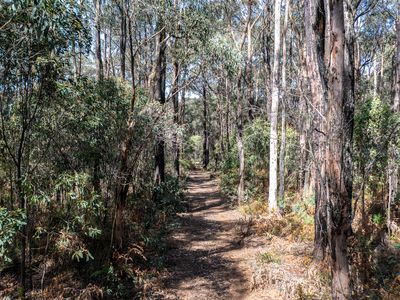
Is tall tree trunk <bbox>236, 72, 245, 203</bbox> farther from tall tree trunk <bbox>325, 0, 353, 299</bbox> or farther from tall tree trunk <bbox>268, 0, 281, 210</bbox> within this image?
tall tree trunk <bbox>325, 0, 353, 299</bbox>

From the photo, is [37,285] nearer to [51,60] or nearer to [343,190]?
[51,60]

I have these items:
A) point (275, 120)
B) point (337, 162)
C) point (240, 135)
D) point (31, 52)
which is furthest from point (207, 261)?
point (31, 52)

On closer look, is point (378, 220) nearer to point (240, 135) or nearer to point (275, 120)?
point (275, 120)

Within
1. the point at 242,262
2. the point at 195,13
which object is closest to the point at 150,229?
the point at 242,262

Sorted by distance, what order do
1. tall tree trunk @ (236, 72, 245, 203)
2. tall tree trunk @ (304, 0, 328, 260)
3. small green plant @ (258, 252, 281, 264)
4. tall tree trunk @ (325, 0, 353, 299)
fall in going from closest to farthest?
tall tree trunk @ (325, 0, 353, 299) < tall tree trunk @ (304, 0, 328, 260) < small green plant @ (258, 252, 281, 264) < tall tree trunk @ (236, 72, 245, 203)

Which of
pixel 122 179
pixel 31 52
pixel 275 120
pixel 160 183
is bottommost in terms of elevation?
pixel 160 183

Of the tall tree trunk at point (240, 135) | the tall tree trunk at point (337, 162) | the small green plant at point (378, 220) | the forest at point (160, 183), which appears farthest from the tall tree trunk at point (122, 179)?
the small green plant at point (378, 220)

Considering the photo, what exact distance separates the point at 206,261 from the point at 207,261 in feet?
0.08

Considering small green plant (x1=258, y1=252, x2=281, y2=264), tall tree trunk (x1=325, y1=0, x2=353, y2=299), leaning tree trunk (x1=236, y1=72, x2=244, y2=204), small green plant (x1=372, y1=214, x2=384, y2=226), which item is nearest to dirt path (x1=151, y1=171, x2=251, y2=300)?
small green plant (x1=258, y1=252, x2=281, y2=264)

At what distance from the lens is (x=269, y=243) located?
809cm

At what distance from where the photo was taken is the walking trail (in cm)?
614

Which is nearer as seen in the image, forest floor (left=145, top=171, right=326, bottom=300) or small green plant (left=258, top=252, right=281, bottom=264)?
forest floor (left=145, top=171, right=326, bottom=300)

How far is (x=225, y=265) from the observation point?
7262 mm

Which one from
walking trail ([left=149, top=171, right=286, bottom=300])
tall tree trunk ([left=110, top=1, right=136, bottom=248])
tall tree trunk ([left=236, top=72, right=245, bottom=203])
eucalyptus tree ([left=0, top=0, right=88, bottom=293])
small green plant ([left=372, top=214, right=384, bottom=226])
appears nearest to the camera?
eucalyptus tree ([left=0, top=0, right=88, bottom=293])
